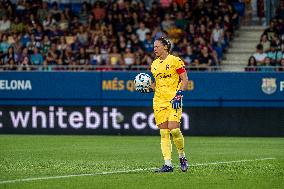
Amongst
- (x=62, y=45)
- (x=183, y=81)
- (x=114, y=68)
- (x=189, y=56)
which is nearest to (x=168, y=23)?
(x=189, y=56)

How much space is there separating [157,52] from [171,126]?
3.92 ft

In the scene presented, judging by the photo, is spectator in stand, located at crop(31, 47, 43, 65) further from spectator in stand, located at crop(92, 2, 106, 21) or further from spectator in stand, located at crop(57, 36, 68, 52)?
spectator in stand, located at crop(92, 2, 106, 21)

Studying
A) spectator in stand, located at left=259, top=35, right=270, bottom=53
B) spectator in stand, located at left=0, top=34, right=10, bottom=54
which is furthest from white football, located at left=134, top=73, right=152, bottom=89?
spectator in stand, located at left=0, top=34, right=10, bottom=54

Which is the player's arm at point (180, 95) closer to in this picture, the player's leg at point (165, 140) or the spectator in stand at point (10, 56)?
the player's leg at point (165, 140)

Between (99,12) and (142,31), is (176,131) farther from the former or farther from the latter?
(99,12)

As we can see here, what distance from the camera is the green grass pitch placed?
43.7 ft

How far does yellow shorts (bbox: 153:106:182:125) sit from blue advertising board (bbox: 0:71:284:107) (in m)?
10.8

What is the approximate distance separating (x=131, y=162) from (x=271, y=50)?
10855 millimetres

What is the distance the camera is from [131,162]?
16984 mm

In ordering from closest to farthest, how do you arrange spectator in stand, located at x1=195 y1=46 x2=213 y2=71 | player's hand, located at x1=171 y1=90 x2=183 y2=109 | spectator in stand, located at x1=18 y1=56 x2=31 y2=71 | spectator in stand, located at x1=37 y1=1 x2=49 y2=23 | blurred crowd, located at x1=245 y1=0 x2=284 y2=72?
player's hand, located at x1=171 y1=90 x2=183 y2=109 → blurred crowd, located at x1=245 y1=0 x2=284 y2=72 → spectator in stand, located at x1=195 y1=46 x2=213 y2=71 → spectator in stand, located at x1=18 y1=56 x2=31 y2=71 → spectator in stand, located at x1=37 y1=1 x2=49 y2=23

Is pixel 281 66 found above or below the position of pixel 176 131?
above

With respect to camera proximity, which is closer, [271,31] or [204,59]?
[204,59]

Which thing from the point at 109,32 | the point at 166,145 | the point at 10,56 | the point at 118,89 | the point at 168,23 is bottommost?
the point at 166,145

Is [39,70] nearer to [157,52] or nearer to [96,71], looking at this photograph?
[96,71]
